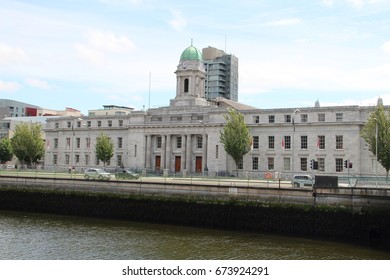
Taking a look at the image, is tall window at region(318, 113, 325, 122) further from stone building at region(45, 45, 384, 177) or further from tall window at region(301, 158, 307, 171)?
tall window at region(301, 158, 307, 171)

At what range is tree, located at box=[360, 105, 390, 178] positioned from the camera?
5956 centimetres

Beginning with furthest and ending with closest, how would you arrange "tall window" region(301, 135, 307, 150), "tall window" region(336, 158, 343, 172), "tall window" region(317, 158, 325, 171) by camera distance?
"tall window" region(301, 135, 307, 150) → "tall window" region(317, 158, 325, 171) → "tall window" region(336, 158, 343, 172)

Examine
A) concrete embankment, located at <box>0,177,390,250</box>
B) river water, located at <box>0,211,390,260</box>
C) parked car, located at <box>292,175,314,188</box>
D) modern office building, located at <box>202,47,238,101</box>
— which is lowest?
river water, located at <box>0,211,390,260</box>

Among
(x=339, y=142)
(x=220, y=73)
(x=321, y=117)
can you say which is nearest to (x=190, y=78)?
(x=321, y=117)

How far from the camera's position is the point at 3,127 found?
392ft

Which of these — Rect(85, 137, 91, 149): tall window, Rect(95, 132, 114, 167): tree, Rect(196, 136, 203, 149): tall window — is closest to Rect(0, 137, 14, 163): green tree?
Rect(85, 137, 91, 149): tall window

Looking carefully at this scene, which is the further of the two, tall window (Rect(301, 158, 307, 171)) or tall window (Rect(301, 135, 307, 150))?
tall window (Rect(301, 135, 307, 150))

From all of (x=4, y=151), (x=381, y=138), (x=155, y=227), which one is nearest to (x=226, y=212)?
(x=155, y=227)

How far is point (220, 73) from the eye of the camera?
17312 cm

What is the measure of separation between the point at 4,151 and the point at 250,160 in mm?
60474

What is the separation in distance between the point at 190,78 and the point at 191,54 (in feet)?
15.6

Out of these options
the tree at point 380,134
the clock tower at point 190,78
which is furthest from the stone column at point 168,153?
the tree at point 380,134

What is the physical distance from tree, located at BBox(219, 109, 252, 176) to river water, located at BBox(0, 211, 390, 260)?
32.6 metres

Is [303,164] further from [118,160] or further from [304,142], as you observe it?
[118,160]
